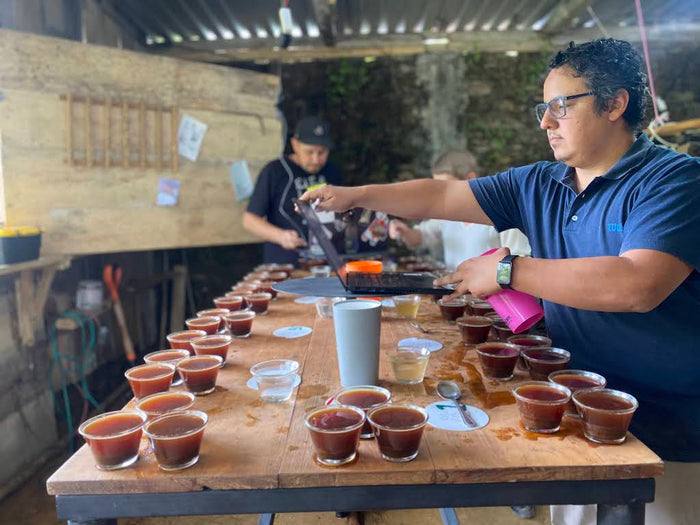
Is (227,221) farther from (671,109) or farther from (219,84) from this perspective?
(671,109)

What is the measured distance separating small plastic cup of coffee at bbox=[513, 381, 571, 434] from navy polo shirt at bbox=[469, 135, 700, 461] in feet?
1.37

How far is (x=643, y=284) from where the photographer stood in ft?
4.42

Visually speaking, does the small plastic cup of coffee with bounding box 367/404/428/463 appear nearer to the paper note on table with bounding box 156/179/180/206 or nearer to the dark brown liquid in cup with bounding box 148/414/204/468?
the dark brown liquid in cup with bounding box 148/414/204/468

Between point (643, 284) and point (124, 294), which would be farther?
point (124, 294)

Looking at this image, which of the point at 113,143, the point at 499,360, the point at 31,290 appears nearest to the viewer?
the point at 499,360

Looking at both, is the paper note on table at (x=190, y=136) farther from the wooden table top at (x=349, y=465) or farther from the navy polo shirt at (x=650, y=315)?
the navy polo shirt at (x=650, y=315)

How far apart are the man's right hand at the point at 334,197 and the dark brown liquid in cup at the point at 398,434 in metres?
1.23

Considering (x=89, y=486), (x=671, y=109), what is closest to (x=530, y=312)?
(x=89, y=486)

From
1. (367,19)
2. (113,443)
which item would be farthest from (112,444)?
(367,19)

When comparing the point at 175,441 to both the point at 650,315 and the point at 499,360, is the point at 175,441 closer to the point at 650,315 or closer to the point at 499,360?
the point at 499,360

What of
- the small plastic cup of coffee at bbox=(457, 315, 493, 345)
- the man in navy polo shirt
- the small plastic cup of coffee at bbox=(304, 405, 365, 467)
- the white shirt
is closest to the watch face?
the man in navy polo shirt

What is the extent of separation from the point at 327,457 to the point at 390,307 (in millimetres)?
1570

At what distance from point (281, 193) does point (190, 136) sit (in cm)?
106

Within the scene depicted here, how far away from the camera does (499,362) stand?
1602mm
